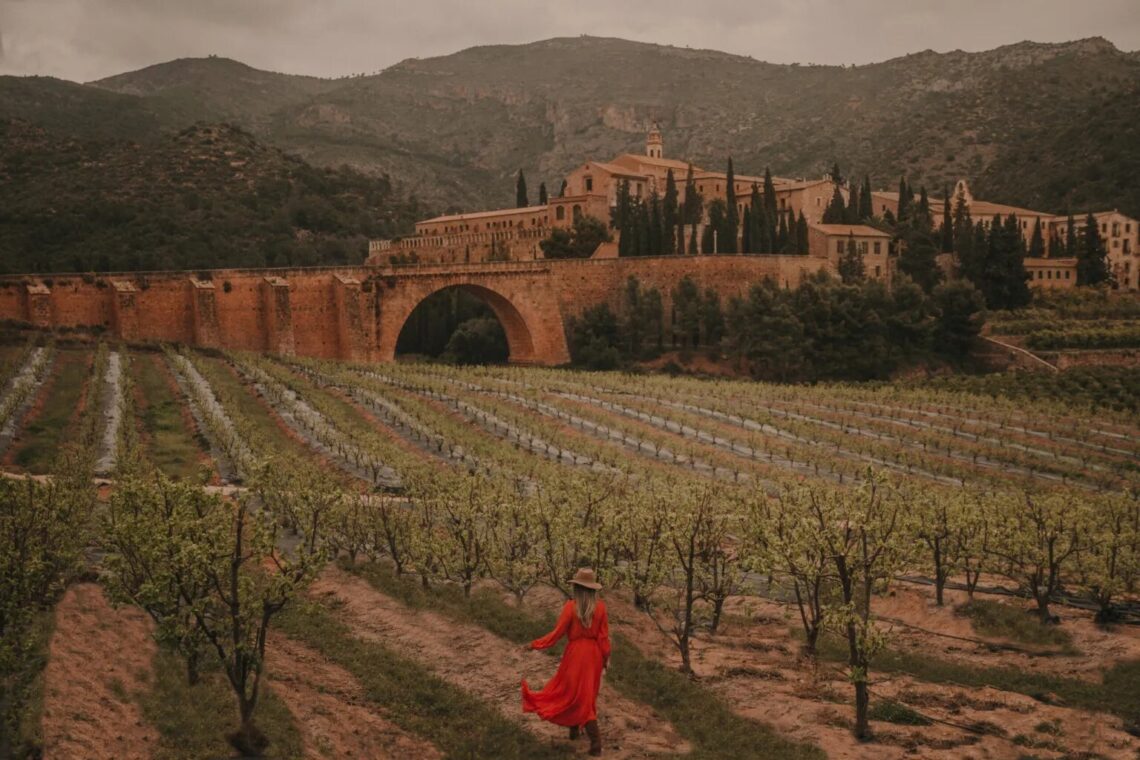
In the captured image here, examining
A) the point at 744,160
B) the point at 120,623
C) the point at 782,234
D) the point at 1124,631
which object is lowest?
the point at 1124,631

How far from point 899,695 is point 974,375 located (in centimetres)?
4242

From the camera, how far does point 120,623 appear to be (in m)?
13.4

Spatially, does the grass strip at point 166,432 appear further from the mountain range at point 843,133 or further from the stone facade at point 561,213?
the mountain range at point 843,133

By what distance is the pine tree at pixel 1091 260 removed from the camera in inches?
2623

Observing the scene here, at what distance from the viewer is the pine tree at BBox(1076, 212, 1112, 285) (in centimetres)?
6662

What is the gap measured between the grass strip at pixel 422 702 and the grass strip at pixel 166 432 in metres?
7.84

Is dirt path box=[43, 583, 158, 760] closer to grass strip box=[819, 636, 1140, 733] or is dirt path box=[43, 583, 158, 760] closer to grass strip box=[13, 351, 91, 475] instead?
grass strip box=[13, 351, 91, 475]

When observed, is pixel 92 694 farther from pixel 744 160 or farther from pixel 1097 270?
pixel 744 160

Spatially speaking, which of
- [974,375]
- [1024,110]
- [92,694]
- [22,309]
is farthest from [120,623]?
[1024,110]

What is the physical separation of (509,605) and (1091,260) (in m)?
62.2

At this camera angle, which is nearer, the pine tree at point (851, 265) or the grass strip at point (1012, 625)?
the grass strip at point (1012, 625)

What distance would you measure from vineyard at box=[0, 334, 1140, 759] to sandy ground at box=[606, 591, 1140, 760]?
52 mm

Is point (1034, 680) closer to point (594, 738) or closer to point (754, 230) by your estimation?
point (594, 738)

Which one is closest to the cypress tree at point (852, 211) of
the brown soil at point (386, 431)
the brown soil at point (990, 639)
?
the brown soil at point (386, 431)
